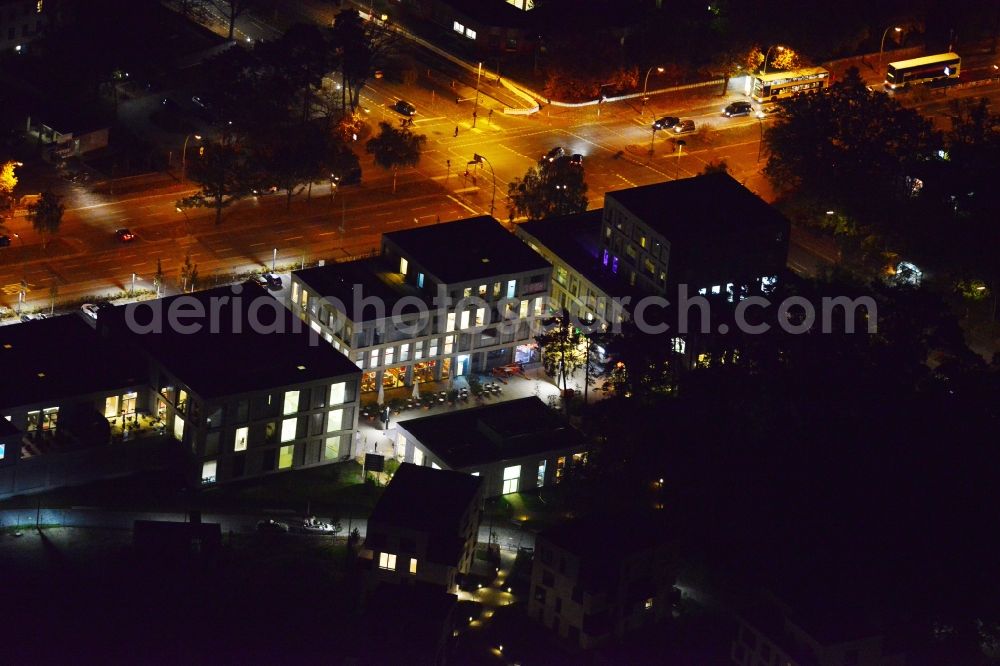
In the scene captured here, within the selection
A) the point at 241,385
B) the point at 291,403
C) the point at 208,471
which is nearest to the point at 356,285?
the point at 291,403

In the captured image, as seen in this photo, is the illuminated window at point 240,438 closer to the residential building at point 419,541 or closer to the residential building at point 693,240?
the residential building at point 419,541

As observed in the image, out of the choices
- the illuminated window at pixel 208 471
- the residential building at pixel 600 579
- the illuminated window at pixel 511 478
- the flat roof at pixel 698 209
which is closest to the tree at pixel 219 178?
the flat roof at pixel 698 209

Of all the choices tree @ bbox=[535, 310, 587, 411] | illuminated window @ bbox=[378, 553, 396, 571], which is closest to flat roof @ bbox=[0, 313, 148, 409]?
illuminated window @ bbox=[378, 553, 396, 571]

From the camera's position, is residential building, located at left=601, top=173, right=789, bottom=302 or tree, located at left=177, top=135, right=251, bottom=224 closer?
residential building, located at left=601, top=173, right=789, bottom=302

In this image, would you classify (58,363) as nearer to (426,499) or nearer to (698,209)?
(426,499)


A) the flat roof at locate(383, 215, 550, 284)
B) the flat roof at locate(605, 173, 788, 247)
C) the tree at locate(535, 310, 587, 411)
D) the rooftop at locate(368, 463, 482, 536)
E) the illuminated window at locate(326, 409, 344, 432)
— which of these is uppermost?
the flat roof at locate(605, 173, 788, 247)

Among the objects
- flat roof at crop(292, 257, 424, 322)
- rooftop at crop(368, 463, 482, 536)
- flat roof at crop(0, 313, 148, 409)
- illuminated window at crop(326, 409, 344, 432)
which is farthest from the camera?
flat roof at crop(292, 257, 424, 322)

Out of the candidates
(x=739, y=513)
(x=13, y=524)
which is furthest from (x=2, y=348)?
(x=739, y=513)

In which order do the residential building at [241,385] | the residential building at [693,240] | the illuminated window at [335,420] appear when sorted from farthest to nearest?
the residential building at [693,240] < the illuminated window at [335,420] < the residential building at [241,385]

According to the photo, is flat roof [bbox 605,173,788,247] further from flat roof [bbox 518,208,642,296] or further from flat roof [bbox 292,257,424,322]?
flat roof [bbox 292,257,424,322]
